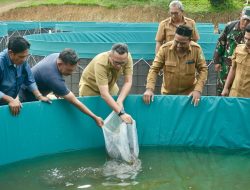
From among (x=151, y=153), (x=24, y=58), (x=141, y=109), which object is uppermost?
(x=24, y=58)

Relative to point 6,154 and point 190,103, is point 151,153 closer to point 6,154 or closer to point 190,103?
point 190,103

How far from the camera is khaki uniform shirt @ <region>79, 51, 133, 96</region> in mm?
5273

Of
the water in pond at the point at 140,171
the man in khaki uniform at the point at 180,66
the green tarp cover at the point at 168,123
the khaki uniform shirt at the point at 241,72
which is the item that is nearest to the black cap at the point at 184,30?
the man in khaki uniform at the point at 180,66

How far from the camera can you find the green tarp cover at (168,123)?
Result: 18.5 ft

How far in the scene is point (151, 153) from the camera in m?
5.67

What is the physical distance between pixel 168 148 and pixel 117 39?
23.1 feet

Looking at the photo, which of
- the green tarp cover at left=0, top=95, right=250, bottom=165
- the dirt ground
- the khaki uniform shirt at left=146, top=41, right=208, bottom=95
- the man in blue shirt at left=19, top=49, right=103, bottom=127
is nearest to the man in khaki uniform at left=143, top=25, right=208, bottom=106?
the khaki uniform shirt at left=146, top=41, right=208, bottom=95

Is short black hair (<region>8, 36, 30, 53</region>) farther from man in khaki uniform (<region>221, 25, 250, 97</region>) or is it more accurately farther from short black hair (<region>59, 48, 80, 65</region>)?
man in khaki uniform (<region>221, 25, 250, 97</region>)

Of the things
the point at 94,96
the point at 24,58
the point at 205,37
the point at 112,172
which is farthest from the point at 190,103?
the point at 205,37

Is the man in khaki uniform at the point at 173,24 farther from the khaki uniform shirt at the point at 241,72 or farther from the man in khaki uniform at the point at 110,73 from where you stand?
the man in khaki uniform at the point at 110,73

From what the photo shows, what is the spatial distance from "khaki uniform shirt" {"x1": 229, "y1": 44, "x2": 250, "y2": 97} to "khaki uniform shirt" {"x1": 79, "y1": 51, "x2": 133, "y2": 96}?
124 cm

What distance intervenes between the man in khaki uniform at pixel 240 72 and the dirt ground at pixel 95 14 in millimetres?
24275

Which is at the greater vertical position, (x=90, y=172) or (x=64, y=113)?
(x=64, y=113)

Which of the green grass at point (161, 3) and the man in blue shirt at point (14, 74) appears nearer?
the man in blue shirt at point (14, 74)
